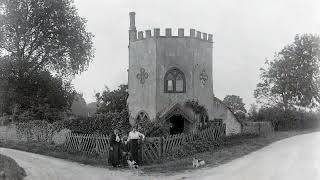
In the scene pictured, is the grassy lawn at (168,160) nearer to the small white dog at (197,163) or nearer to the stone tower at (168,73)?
the small white dog at (197,163)

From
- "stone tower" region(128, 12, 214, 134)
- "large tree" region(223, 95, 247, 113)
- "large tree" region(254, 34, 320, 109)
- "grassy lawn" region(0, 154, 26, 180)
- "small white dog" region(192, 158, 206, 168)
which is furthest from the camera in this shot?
"large tree" region(223, 95, 247, 113)

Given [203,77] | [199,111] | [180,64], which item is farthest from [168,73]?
[199,111]

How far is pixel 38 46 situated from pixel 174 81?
1734 centimetres

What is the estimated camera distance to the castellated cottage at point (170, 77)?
27.2m

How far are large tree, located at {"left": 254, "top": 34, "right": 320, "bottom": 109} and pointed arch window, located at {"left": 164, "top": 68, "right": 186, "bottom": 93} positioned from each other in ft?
103

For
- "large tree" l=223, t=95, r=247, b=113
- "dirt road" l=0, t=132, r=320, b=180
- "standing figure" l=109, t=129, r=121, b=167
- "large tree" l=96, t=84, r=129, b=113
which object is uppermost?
"large tree" l=223, t=95, r=247, b=113

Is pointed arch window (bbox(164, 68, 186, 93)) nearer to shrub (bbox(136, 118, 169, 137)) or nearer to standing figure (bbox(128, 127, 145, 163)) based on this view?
shrub (bbox(136, 118, 169, 137))

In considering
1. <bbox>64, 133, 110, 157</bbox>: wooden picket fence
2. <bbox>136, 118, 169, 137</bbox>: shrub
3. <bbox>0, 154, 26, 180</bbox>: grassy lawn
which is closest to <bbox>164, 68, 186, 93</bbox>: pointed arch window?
<bbox>136, 118, 169, 137</bbox>: shrub

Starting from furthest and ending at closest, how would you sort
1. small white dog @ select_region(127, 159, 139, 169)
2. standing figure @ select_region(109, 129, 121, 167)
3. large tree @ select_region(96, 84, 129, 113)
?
large tree @ select_region(96, 84, 129, 113) < standing figure @ select_region(109, 129, 121, 167) < small white dog @ select_region(127, 159, 139, 169)

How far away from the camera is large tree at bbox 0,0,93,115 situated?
3619 centimetres

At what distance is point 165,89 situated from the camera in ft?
89.6

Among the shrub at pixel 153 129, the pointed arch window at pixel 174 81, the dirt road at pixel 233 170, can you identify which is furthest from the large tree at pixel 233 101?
the dirt road at pixel 233 170

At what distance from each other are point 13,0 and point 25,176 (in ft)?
84.9

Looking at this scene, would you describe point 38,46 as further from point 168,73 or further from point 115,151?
point 115,151
